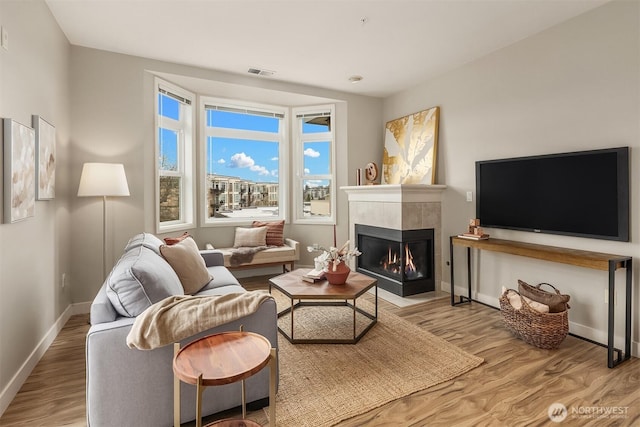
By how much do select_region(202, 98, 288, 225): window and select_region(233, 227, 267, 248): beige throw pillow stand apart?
0.30m

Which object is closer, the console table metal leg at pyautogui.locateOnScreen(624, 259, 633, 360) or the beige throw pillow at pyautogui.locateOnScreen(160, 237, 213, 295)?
the console table metal leg at pyautogui.locateOnScreen(624, 259, 633, 360)

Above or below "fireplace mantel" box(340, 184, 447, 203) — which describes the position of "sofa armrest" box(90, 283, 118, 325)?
below

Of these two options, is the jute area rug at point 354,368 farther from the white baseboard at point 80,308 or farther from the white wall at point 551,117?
the white baseboard at point 80,308

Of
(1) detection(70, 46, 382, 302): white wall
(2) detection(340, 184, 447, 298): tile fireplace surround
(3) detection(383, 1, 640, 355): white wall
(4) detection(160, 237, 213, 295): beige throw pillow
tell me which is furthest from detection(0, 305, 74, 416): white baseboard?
(3) detection(383, 1, 640, 355): white wall

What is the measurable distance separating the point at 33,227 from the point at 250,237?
98.8 inches

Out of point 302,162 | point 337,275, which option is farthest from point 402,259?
point 302,162

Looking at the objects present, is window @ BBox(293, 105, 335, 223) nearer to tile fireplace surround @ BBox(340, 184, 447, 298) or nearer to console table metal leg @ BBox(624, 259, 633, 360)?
tile fireplace surround @ BBox(340, 184, 447, 298)

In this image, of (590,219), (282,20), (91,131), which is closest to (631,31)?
(590,219)

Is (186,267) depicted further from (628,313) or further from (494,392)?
(628,313)

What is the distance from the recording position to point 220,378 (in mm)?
1212

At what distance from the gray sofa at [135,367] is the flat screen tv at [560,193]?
8.61 feet

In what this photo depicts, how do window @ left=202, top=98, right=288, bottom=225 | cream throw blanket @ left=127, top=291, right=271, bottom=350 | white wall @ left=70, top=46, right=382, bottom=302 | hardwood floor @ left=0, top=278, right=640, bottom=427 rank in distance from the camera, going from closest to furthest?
cream throw blanket @ left=127, top=291, right=271, bottom=350 → hardwood floor @ left=0, top=278, right=640, bottom=427 → white wall @ left=70, top=46, right=382, bottom=302 → window @ left=202, top=98, right=288, bottom=225

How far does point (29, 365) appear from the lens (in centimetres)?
224

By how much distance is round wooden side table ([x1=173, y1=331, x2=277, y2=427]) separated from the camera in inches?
47.9
